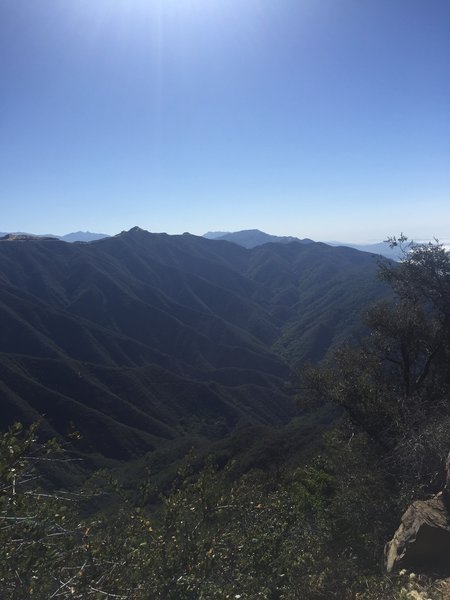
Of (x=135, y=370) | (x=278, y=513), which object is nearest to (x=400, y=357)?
(x=278, y=513)

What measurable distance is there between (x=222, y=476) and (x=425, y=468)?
6516 millimetres

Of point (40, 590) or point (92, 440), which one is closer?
point (40, 590)

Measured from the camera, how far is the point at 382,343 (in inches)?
731

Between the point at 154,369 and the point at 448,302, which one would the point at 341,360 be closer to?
the point at 448,302

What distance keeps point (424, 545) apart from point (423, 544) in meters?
0.02

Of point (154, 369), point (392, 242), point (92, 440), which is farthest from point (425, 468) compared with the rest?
point (154, 369)

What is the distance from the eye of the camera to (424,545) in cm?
818

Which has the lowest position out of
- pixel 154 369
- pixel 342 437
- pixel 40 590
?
pixel 154 369

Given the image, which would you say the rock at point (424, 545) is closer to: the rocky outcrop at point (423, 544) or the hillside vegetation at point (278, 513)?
the rocky outcrop at point (423, 544)

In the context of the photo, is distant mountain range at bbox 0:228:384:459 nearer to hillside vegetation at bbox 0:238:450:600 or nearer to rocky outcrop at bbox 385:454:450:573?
hillside vegetation at bbox 0:238:450:600

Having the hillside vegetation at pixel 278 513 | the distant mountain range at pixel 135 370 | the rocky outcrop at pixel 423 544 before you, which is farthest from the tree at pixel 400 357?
the distant mountain range at pixel 135 370

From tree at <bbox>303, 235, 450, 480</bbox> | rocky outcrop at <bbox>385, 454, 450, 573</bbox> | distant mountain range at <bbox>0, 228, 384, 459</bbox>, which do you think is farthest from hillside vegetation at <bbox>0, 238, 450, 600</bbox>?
distant mountain range at <bbox>0, 228, 384, 459</bbox>

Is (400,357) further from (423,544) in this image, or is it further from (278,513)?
(278,513)

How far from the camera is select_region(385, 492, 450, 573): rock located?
808 centimetres
